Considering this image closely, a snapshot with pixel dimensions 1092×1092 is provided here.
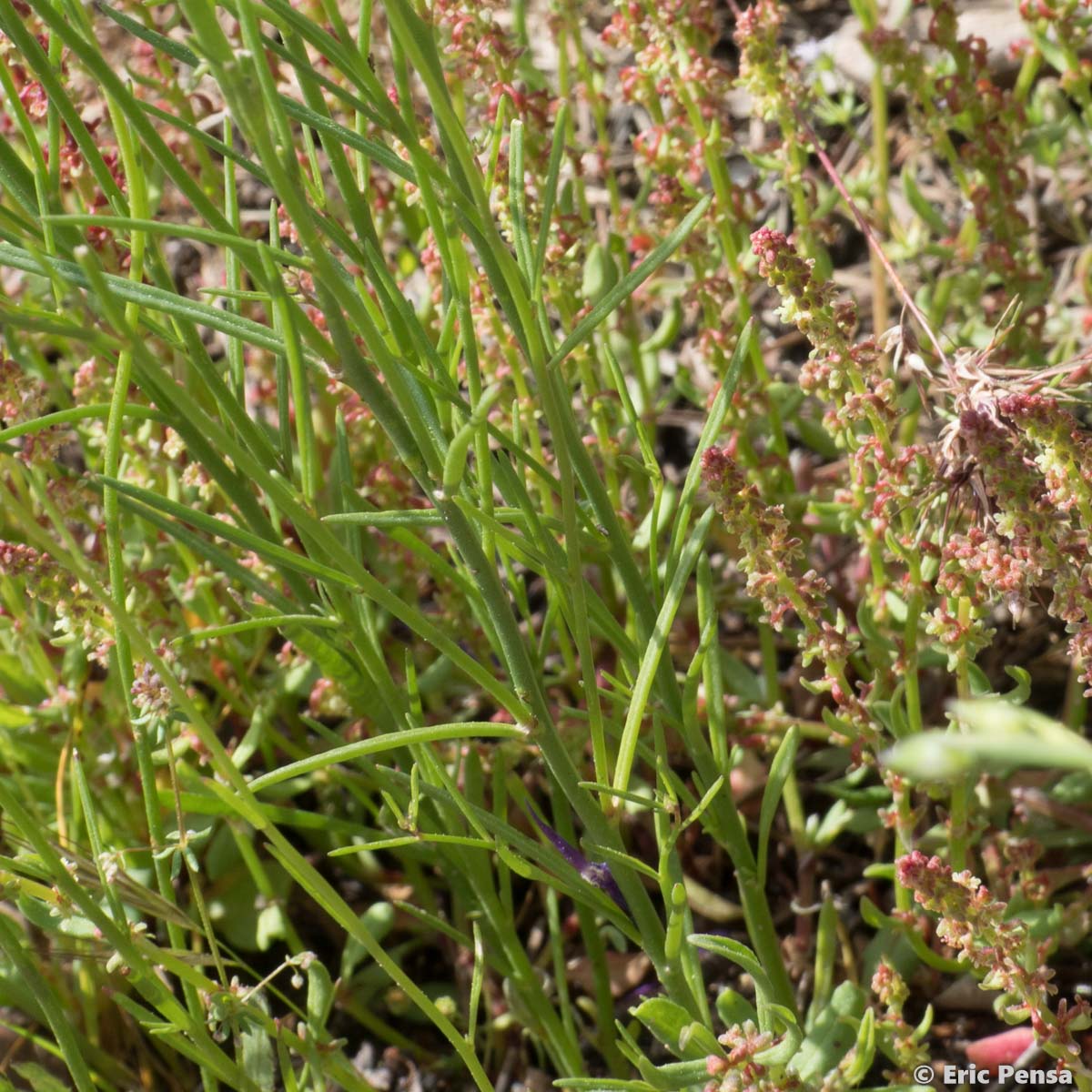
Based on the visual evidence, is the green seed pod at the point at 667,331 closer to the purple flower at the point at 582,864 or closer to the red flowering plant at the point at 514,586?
the red flowering plant at the point at 514,586

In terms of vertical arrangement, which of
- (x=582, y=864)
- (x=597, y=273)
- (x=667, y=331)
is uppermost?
(x=597, y=273)

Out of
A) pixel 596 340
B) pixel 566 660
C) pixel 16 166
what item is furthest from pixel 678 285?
pixel 16 166

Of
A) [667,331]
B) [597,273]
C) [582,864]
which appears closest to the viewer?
[582,864]

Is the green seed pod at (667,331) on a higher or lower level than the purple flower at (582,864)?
higher

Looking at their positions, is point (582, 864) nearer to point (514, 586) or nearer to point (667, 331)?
point (514, 586)

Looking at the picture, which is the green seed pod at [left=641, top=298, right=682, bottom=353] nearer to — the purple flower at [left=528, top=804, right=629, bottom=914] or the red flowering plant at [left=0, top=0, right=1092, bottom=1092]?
the red flowering plant at [left=0, top=0, right=1092, bottom=1092]

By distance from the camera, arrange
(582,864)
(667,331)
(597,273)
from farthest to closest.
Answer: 1. (667,331)
2. (597,273)
3. (582,864)

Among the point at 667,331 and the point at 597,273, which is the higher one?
the point at 597,273

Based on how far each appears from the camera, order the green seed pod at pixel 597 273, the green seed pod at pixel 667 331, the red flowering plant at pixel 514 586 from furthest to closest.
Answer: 1. the green seed pod at pixel 667 331
2. the green seed pod at pixel 597 273
3. the red flowering plant at pixel 514 586

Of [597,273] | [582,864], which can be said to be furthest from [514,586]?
[597,273]

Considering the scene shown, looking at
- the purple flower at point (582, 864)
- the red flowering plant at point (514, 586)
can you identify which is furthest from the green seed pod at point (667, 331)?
the purple flower at point (582, 864)

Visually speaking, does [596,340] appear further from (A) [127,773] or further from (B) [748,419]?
(A) [127,773]
